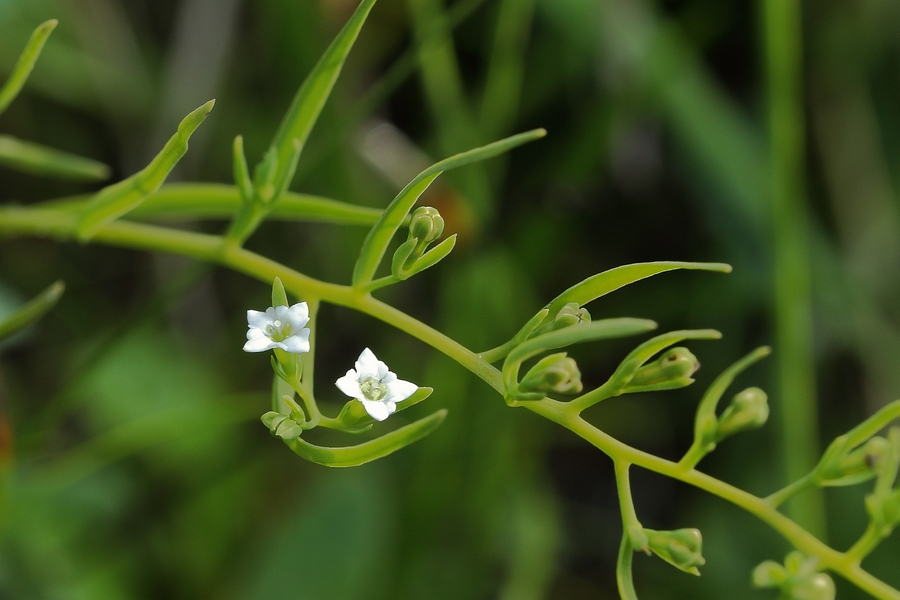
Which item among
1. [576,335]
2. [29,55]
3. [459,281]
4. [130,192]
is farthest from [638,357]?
[459,281]

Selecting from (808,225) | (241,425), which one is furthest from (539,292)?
(241,425)

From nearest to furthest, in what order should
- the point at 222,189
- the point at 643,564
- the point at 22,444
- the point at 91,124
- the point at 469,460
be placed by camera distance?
1. the point at 222,189
2. the point at 22,444
3. the point at 469,460
4. the point at 643,564
5. the point at 91,124

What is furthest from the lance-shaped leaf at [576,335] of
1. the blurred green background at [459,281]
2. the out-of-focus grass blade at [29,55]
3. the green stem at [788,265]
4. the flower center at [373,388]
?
the green stem at [788,265]

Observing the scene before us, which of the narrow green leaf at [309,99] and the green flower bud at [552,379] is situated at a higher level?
the narrow green leaf at [309,99]

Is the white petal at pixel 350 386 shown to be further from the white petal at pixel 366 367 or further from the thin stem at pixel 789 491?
the thin stem at pixel 789 491

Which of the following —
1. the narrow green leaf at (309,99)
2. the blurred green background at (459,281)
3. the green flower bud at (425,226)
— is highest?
the narrow green leaf at (309,99)

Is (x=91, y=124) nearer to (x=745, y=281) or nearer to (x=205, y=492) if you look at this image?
(x=205, y=492)

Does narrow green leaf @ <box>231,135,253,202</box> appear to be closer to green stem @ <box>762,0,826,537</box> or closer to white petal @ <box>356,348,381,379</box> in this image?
white petal @ <box>356,348,381,379</box>
